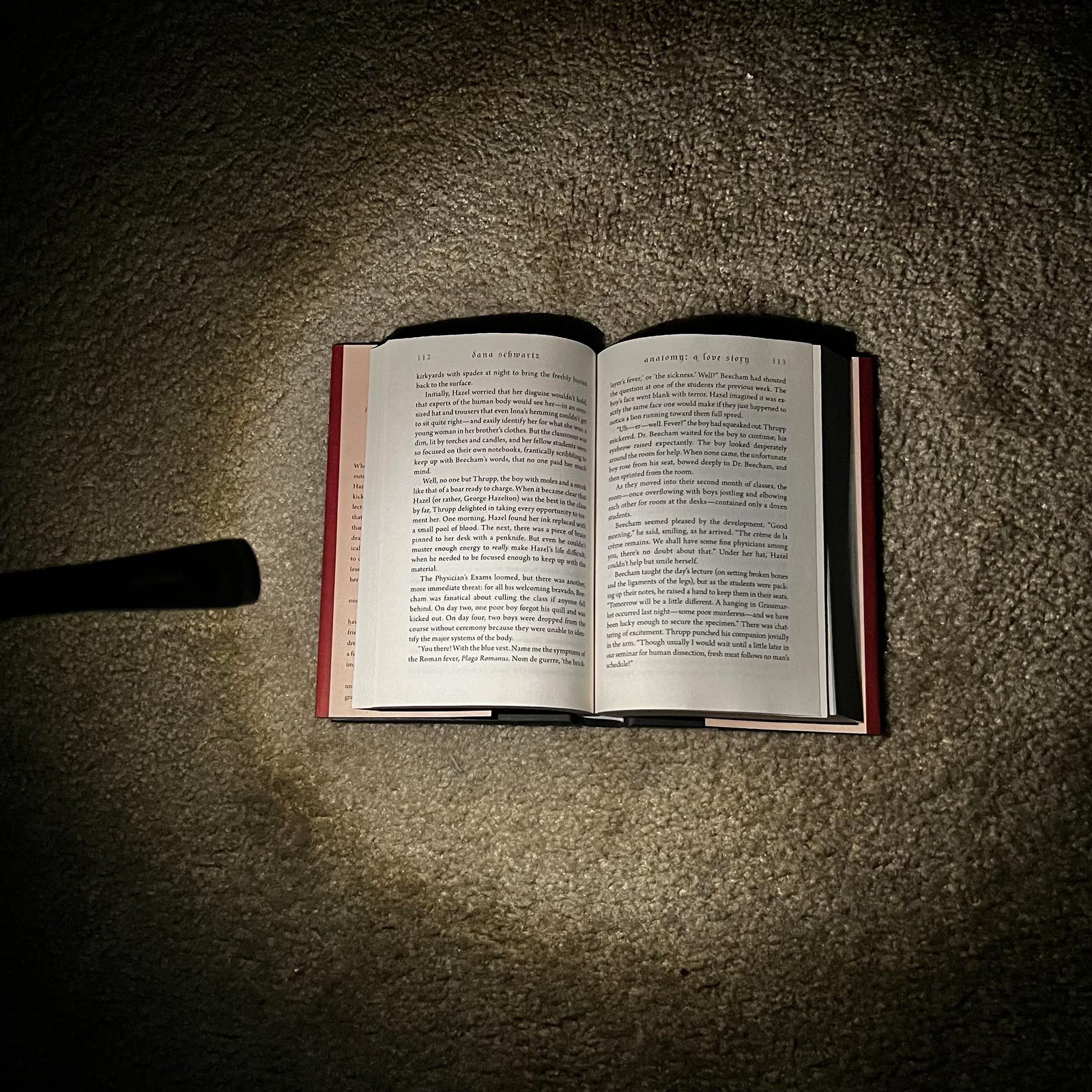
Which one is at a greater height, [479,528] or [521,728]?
[479,528]

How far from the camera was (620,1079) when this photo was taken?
2.33 feet

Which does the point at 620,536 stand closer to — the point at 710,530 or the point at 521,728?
the point at 710,530

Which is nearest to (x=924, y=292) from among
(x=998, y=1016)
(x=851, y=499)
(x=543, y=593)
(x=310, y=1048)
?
(x=851, y=499)

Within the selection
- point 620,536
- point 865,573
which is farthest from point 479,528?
point 865,573

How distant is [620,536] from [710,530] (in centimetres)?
6

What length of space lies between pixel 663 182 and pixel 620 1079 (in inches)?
26.2

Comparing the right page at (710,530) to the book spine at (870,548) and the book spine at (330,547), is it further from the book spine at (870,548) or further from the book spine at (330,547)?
the book spine at (330,547)

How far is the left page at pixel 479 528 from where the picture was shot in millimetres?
680

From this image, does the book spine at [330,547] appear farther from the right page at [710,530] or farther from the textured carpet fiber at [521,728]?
the right page at [710,530]

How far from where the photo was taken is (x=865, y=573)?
2.32 ft

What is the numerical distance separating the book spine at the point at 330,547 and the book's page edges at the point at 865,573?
0.92 ft

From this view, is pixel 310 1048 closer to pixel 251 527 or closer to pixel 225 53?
pixel 251 527

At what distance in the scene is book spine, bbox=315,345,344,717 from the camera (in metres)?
0.74

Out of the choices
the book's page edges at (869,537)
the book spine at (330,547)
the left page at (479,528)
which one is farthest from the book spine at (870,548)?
the book spine at (330,547)
